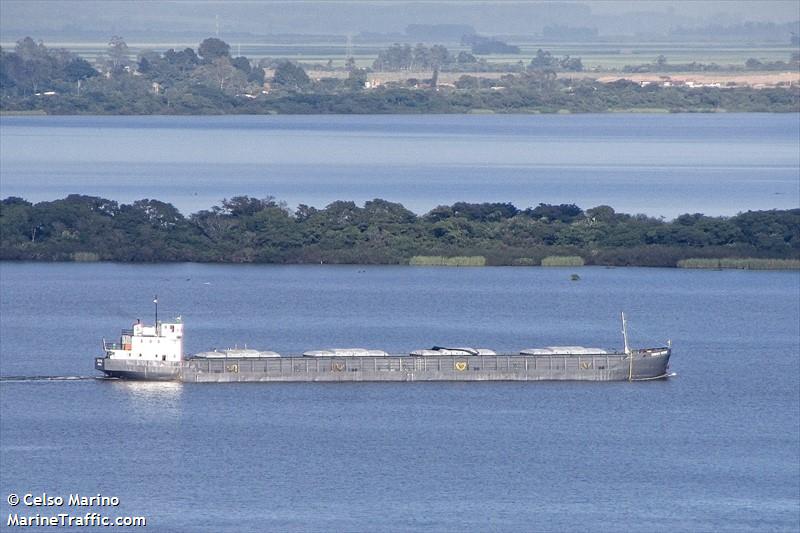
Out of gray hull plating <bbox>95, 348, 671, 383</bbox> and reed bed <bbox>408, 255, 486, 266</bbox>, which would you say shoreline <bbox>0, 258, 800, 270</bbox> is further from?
gray hull plating <bbox>95, 348, 671, 383</bbox>

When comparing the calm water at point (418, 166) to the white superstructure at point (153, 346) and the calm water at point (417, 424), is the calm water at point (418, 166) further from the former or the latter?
the white superstructure at point (153, 346)

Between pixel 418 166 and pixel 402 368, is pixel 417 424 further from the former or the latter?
pixel 418 166

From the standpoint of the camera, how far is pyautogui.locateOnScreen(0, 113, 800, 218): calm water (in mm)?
117125

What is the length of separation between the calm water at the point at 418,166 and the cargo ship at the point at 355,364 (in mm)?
49388

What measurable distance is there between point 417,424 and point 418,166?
98.5 metres

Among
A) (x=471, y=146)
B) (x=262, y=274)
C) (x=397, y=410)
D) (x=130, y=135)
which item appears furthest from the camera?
(x=130, y=135)

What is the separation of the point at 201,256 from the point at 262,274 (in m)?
5.58

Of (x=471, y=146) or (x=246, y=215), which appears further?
(x=471, y=146)

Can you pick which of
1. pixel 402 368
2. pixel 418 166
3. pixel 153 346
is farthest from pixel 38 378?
pixel 418 166

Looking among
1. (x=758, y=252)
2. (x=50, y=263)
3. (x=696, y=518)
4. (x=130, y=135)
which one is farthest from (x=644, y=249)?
(x=130, y=135)

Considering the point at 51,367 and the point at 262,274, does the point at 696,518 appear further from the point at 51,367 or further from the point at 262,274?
the point at 262,274

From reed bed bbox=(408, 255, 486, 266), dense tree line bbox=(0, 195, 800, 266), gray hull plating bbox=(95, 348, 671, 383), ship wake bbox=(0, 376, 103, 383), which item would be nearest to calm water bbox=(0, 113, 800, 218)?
dense tree line bbox=(0, 195, 800, 266)

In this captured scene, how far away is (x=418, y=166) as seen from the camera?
146125 millimetres

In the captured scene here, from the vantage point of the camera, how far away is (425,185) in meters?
126
